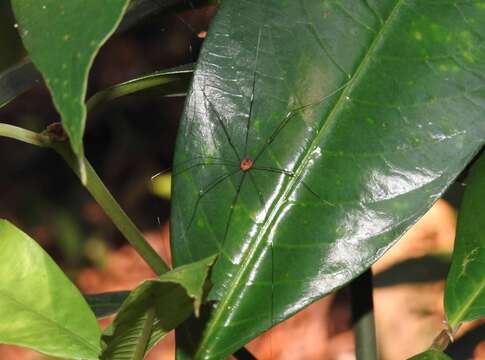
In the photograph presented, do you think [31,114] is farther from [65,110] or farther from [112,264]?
[65,110]

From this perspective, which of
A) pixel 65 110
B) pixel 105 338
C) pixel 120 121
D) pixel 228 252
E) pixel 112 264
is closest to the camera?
pixel 65 110

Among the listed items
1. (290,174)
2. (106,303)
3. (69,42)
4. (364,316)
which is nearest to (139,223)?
(106,303)

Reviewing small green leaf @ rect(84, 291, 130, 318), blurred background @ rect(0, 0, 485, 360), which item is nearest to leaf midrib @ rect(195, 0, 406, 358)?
small green leaf @ rect(84, 291, 130, 318)

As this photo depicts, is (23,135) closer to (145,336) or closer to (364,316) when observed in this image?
(145,336)

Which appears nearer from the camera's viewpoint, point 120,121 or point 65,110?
point 65,110

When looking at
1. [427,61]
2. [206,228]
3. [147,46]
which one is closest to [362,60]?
[427,61]

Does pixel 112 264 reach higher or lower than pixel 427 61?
lower

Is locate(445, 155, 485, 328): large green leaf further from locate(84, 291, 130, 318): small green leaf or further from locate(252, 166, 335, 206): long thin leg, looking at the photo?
locate(84, 291, 130, 318): small green leaf
